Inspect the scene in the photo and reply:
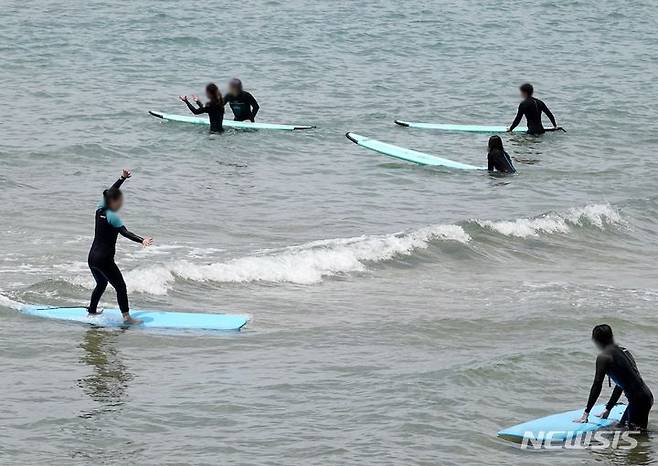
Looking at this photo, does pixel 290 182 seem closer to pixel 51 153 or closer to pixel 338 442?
pixel 51 153

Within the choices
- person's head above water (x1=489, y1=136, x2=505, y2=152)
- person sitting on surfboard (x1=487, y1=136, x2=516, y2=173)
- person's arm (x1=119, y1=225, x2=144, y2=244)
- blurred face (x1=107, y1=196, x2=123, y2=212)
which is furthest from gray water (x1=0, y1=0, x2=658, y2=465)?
blurred face (x1=107, y1=196, x2=123, y2=212)

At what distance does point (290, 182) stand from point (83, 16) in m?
18.8

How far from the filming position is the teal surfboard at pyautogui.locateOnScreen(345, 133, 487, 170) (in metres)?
22.1

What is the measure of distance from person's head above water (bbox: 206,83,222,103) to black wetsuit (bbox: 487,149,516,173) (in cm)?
563

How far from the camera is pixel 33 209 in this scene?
59.0 ft

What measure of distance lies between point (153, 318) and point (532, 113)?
541 inches

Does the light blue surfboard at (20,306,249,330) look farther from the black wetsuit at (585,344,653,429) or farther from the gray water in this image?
the black wetsuit at (585,344,653,429)

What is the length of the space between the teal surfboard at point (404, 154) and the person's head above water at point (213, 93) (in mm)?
2682

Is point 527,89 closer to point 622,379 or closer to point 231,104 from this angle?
point 231,104

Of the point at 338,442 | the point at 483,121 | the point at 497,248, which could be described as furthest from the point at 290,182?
the point at 338,442

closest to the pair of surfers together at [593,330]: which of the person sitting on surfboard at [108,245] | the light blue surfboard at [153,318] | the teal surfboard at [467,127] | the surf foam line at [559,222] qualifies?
the person sitting on surfboard at [108,245]

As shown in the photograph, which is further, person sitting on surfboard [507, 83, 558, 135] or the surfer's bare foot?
person sitting on surfboard [507, 83, 558, 135]

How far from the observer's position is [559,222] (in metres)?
18.2

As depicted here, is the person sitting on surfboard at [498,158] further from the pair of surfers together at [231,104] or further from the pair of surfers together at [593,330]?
the pair of surfers together at [593,330]
